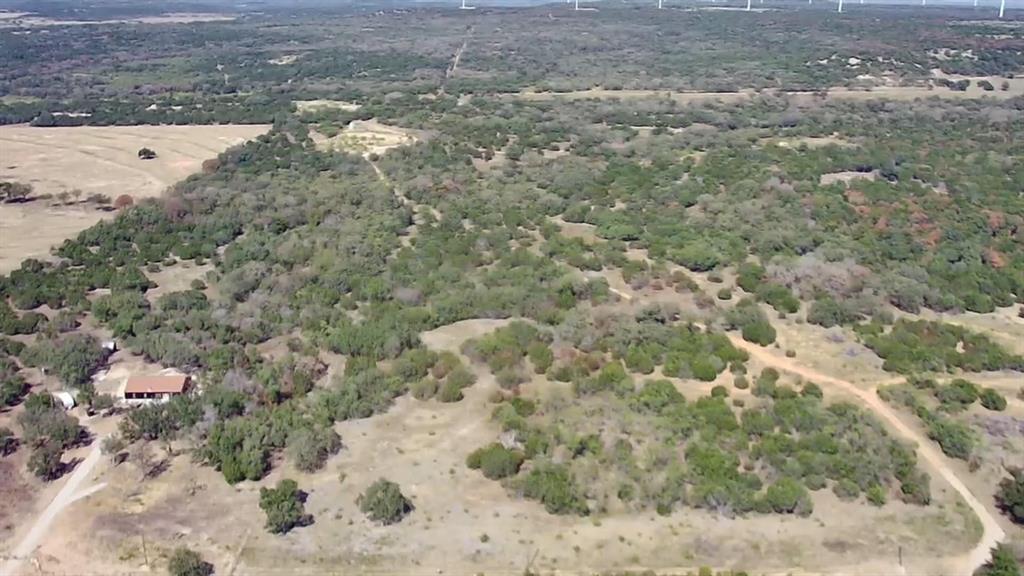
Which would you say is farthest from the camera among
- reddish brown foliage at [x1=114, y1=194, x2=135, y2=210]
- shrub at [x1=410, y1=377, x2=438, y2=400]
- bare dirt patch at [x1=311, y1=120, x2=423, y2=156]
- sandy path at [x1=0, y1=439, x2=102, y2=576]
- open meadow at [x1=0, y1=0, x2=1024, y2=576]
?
bare dirt patch at [x1=311, y1=120, x2=423, y2=156]

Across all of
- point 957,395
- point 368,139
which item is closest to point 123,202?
point 368,139

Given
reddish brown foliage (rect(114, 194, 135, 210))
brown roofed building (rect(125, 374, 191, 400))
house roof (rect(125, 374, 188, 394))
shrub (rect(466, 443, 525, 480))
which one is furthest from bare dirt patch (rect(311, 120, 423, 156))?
shrub (rect(466, 443, 525, 480))

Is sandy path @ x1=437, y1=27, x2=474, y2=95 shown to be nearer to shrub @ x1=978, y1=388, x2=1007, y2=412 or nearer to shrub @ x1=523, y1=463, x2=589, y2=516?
shrub @ x1=978, y1=388, x2=1007, y2=412

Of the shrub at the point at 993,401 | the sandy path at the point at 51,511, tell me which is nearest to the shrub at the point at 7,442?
the sandy path at the point at 51,511

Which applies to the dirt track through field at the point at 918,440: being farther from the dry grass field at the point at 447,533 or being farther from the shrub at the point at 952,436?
the dry grass field at the point at 447,533

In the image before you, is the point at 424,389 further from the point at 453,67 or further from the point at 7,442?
the point at 453,67

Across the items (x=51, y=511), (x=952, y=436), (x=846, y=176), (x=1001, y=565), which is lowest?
(x=51, y=511)

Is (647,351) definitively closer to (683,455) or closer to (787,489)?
(683,455)
